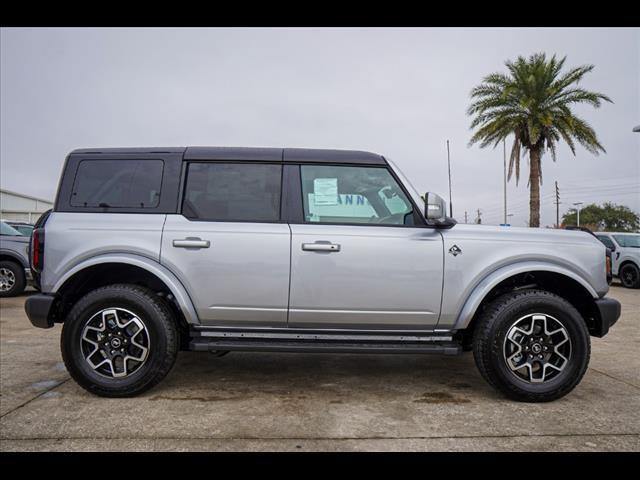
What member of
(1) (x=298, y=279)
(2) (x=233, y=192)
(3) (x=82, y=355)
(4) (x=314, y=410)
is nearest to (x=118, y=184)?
(2) (x=233, y=192)

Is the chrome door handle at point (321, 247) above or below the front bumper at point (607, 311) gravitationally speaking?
above

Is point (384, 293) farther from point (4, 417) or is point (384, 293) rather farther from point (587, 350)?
point (4, 417)

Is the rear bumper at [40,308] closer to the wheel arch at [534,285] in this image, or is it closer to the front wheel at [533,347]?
the wheel arch at [534,285]

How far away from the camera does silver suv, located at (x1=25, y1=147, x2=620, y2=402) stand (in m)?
3.38

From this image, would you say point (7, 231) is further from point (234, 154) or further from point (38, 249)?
point (234, 154)

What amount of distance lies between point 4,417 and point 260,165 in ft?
8.23

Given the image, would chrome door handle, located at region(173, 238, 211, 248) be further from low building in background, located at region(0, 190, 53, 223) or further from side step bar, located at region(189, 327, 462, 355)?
low building in background, located at region(0, 190, 53, 223)

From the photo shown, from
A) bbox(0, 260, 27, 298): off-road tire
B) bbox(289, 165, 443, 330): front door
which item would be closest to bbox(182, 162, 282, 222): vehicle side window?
bbox(289, 165, 443, 330): front door

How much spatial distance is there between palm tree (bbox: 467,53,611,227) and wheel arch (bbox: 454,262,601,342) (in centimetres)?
1577

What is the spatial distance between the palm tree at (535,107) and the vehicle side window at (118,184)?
Result: 1727 cm

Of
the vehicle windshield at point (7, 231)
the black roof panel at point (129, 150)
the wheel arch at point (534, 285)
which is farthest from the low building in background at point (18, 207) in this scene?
the wheel arch at point (534, 285)

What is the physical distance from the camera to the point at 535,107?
18031 millimetres

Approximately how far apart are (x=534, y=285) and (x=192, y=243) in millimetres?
2796

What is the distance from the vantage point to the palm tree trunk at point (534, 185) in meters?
19.0
